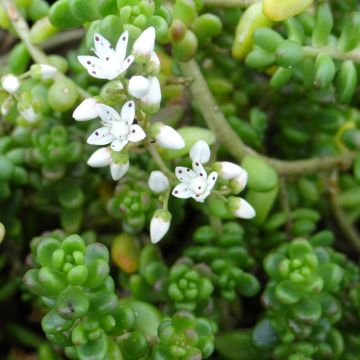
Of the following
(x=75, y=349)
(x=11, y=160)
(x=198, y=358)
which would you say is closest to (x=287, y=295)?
(x=198, y=358)

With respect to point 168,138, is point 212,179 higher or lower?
lower

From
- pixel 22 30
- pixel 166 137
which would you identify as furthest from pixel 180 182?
pixel 22 30

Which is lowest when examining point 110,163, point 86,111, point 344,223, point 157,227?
point 344,223

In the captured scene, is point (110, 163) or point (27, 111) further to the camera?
point (27, 111)

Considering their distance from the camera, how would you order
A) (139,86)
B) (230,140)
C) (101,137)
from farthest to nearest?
1. (230,140)
2. (101,137)
3. (139,86)

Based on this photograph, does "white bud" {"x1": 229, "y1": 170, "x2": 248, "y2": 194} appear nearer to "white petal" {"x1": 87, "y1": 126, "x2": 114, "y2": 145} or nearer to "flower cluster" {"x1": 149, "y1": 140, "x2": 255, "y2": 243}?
"flower cluster" {"x1": 149, "y1": 140, "x2": 255, "y2": 243}

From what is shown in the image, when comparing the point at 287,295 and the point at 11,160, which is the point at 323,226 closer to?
the point at 287,295

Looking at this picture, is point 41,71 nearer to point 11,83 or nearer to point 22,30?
point 11,83
